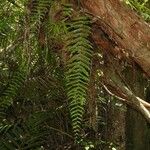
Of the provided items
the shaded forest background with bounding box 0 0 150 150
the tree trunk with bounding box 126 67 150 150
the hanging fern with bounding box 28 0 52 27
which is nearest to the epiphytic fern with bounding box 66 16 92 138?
the shaded forest background with bounding box 0 0 150 150

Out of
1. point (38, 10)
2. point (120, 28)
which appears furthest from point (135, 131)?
point (38, 10)

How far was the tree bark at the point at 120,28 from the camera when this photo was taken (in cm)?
122

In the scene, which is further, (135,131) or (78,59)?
(135,131)

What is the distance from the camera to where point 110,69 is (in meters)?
1.52

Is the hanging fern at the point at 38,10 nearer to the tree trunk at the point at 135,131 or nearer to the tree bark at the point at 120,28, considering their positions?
the tree bark at the point at 120,28

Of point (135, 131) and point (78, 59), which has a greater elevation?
point (135, 131)

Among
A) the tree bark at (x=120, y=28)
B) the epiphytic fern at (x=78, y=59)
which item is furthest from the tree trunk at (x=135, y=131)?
the epiphytic fern at (x=78, y=59)

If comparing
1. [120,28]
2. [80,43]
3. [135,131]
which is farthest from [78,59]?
[135,131]

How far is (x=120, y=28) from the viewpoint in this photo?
1.25 metres

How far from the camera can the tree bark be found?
122cm

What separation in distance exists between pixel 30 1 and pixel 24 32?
108mm

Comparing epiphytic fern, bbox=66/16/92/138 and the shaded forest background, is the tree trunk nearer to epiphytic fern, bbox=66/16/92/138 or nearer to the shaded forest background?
the shaded forest background

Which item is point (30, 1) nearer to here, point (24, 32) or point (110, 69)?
point (24, 32)

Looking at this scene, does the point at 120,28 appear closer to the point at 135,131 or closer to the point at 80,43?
the point at 80,43
